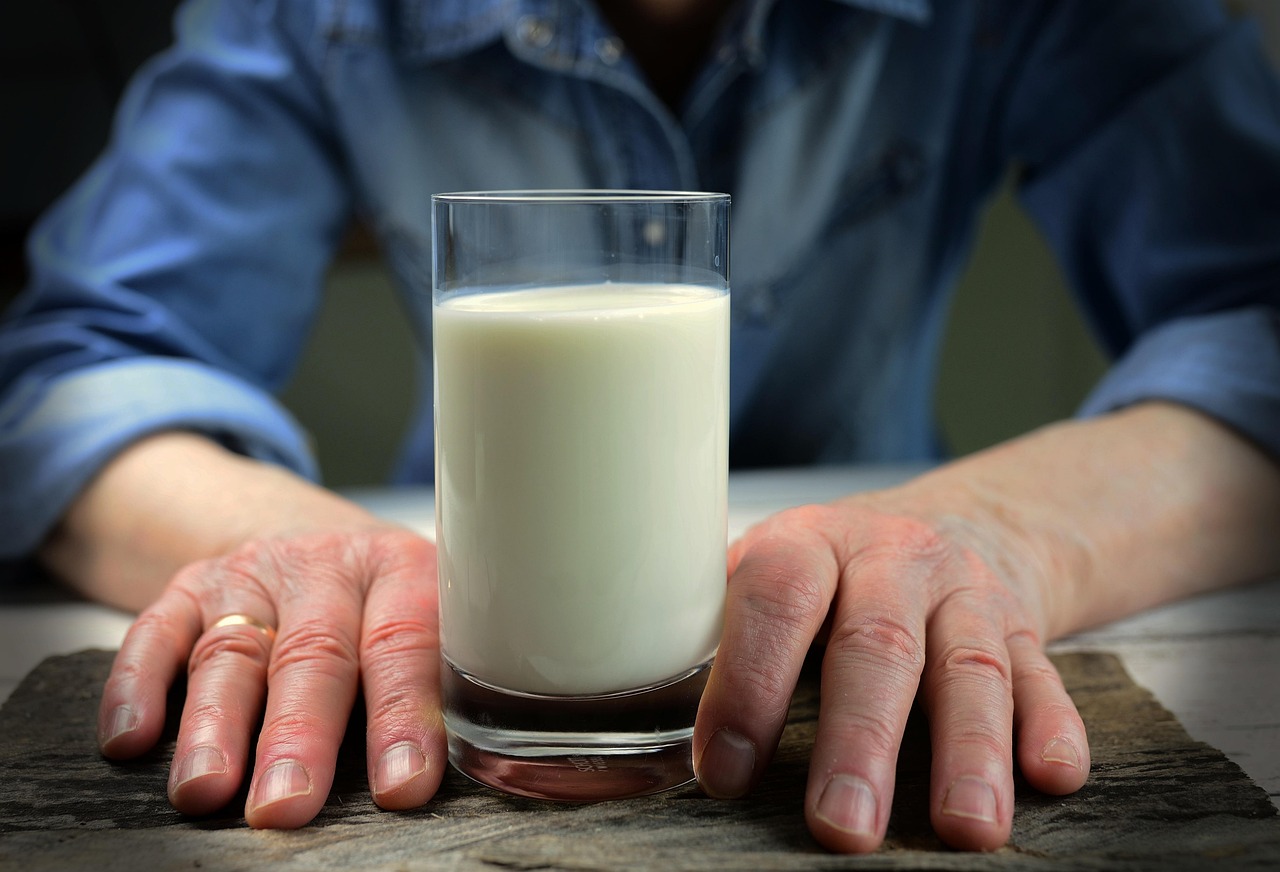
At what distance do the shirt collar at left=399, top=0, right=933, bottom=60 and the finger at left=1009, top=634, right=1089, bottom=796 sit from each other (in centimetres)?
76

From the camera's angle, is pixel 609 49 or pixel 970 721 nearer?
pixel 970 721

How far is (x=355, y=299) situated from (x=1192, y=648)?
2.64 meters

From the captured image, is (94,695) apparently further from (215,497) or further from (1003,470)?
(1003,470)

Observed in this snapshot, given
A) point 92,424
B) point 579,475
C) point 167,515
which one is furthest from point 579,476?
point 92,424

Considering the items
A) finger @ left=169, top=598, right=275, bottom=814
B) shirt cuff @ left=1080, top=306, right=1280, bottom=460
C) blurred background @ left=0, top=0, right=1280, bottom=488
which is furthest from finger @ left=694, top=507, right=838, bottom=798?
blurred background @ left=0, top=0, right=1280, bottom=488

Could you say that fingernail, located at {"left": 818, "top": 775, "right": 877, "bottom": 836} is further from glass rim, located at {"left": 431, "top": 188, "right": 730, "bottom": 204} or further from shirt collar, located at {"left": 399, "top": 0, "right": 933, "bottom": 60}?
shirt collar, located at {"left": 399, "top": 0, "right": 933, "bottom": 60}

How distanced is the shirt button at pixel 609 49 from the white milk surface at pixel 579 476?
2.18ft

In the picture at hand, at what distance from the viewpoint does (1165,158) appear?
44.9 inches

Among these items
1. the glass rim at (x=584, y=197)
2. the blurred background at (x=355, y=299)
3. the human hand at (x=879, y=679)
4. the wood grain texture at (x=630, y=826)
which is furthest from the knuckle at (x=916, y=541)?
the blurred background at (x=355, y=299)

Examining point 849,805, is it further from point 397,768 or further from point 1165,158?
point 1165,158

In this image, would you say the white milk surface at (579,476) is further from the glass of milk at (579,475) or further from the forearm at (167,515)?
the forearm at (167,515)

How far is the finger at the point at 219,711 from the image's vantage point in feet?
1.78

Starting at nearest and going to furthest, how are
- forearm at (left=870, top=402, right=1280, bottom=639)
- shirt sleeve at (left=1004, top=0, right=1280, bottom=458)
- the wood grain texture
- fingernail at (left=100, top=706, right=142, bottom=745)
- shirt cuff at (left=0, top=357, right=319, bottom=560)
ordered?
the wood grain texture, fingernail at (left=100, top=706, right=142, bottom=745), forearm at (left=870, top=402, right=1280, bottom=639), shirt cuff at (left=0, top=357, right=319, bottom=560), shirt sleeve at (left=1004, top=0, right=1280, bottom=458)

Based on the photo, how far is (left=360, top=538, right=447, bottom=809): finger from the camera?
0.55m
